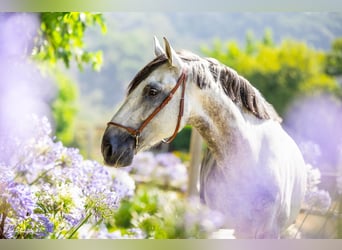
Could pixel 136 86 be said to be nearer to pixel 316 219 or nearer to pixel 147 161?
pixel 316 219

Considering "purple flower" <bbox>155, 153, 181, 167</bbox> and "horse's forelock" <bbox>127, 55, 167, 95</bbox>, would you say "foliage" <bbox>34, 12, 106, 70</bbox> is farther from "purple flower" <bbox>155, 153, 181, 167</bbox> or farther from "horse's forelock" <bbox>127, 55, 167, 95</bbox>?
"purple flower" <bbox>155, 153, 181, 167</bbox>

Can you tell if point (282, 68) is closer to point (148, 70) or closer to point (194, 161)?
point (194, 161)

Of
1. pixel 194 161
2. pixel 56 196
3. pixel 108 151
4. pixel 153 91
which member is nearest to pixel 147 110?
pixel 153 91

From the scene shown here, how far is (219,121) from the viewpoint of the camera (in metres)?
2.03

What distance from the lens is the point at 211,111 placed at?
2.01 metres

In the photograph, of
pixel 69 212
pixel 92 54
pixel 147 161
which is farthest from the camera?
pixel 147 161

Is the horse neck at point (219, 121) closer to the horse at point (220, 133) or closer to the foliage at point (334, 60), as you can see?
the horse at point (220, 133)

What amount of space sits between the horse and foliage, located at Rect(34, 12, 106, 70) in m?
0.88

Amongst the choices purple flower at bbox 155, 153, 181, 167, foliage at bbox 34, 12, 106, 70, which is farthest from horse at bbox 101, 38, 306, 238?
purple flower at bbox 155, 153, 181, 167

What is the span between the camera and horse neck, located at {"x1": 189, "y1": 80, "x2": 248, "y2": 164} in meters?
2.00

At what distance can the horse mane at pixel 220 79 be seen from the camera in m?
1.97

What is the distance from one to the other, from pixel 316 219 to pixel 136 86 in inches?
42.7

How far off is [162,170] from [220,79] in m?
2.43
